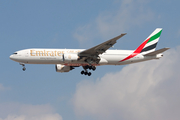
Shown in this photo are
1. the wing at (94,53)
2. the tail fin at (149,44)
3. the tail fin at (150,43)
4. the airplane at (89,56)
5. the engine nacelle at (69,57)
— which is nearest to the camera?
the wing at (94,53)

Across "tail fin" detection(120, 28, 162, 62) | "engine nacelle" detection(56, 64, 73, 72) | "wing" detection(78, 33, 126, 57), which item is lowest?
"engine nacelle" detection(56, 64, 73, 72)

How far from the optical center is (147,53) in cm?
4950

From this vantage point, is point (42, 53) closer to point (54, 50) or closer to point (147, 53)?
point (54, 50)

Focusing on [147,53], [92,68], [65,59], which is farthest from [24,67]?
[147,53]

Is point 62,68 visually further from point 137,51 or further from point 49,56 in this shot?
point 137,51

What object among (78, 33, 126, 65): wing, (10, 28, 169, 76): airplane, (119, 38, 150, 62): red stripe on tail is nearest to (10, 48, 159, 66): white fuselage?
(10, 28, 169, 76): airplane

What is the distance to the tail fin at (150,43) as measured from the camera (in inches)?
1999

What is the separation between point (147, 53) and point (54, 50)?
45.0ft

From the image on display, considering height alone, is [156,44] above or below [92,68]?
above

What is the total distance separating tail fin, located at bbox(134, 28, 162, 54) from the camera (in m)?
50.8

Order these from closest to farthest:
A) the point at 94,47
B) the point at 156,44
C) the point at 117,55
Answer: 1. the point at 94,47
2. the point at 117,55
3. the point at 156,44

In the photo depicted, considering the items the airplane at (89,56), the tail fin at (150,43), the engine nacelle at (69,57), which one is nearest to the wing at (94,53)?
the airplane at (89,56)

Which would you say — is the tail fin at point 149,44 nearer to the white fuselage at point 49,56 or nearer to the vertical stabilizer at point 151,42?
the vertical stabilizer at point 151,42

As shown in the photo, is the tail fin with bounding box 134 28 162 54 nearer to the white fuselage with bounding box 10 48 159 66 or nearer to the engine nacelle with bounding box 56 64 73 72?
the white fuselage with bounding box 10 48 159 66
